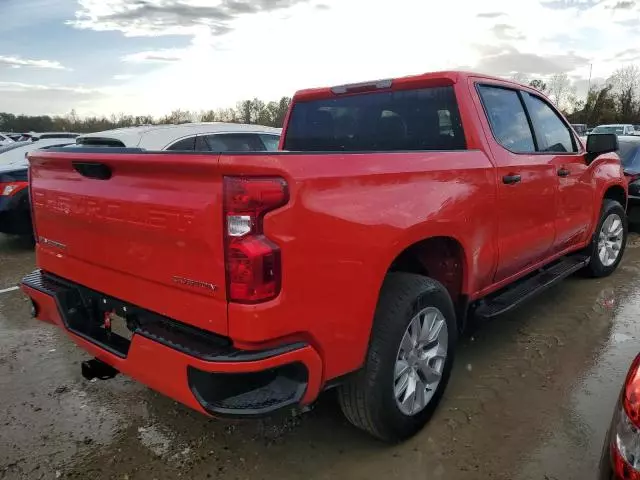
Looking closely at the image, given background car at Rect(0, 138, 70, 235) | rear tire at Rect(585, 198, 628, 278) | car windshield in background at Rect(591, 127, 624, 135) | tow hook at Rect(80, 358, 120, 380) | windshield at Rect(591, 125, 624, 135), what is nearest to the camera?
tow hook at Rect(80, 358, 120, 380)

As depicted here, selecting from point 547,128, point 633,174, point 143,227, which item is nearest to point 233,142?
point 547,128

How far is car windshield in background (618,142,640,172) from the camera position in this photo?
7.81 m

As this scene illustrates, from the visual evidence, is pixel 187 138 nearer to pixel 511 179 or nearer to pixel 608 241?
pixel 511 179

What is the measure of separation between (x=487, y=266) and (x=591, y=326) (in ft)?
5.47

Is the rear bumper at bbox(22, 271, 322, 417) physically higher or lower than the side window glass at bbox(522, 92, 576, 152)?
lower

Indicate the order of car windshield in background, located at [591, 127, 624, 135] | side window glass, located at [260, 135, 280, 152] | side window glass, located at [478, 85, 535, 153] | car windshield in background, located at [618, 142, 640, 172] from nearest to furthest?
1. side window glass, located at [478, 85, 535, 153]
2. side window glass, located at [260, 135, 280, 152]
3. car windshield in background, located at [618, 142, 640, 172]
4. car windshield in background, located at [591, 127, 624, 135]

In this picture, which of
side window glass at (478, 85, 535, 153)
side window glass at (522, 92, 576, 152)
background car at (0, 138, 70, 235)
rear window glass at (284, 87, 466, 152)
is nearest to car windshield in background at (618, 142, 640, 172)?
side window glass at (522, 92, 576, 152)

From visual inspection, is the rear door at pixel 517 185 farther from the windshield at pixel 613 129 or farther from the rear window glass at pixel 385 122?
the windshield at pixel 613 129

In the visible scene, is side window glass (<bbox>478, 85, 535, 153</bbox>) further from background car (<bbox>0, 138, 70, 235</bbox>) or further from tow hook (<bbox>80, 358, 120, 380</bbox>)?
background car (<bbox>0, 138, 70, 235</bbox>)

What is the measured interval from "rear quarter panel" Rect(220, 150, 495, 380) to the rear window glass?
2.12 feet

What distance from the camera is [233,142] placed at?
7062 mm

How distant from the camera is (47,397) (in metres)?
3.28

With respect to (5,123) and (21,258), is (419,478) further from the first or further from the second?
(5,123)

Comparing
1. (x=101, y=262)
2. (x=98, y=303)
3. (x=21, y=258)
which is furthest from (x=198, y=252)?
(x=21, y=258)
